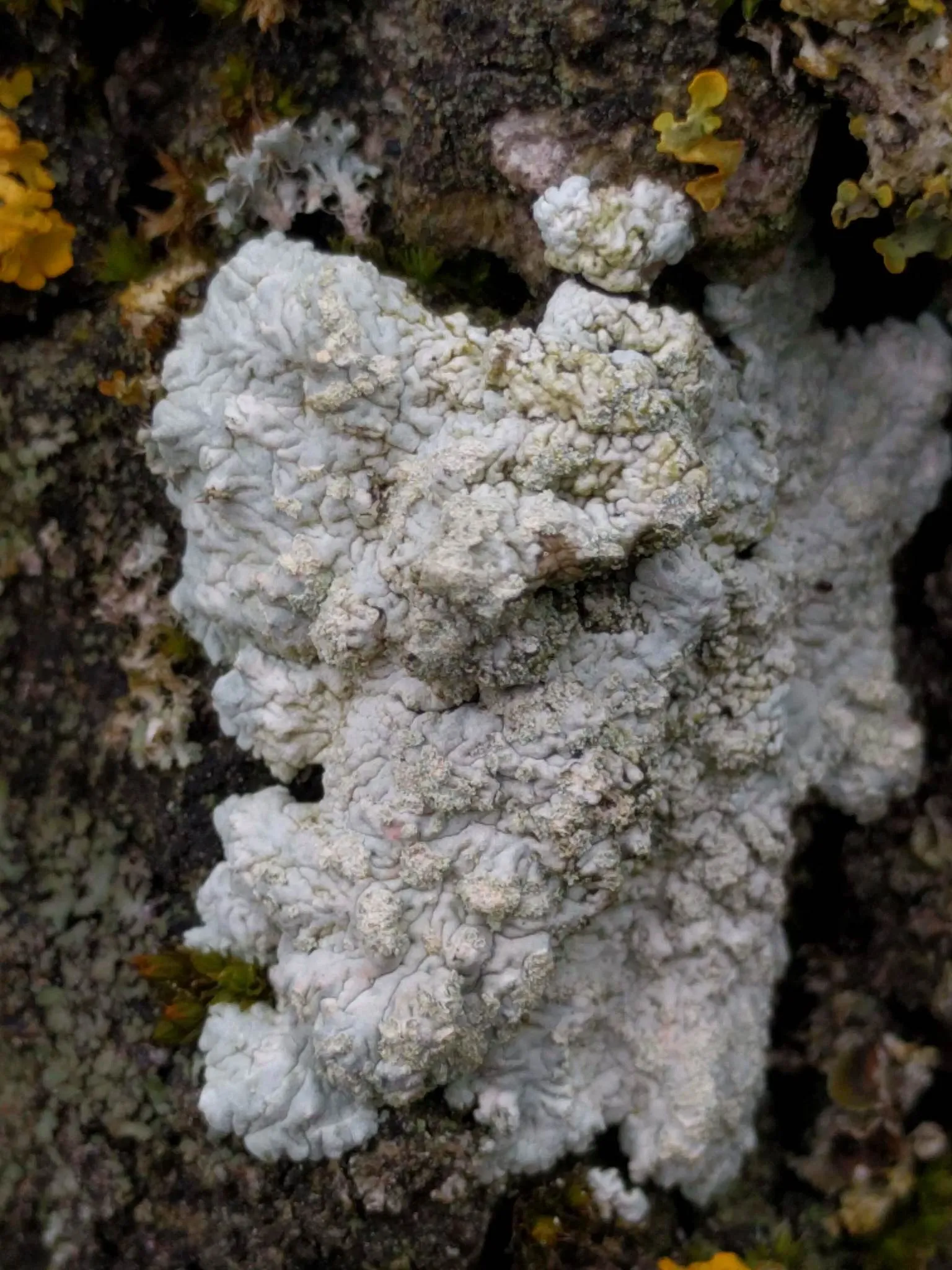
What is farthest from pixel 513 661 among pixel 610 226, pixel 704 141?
pixel 704 141

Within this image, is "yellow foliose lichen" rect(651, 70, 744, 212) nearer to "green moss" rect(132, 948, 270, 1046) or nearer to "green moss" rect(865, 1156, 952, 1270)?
"green moss" rect(132, 948, 270, 1046)

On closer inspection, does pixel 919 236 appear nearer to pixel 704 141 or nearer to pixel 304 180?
pixel 704 141

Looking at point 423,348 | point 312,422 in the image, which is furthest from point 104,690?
point 423,348

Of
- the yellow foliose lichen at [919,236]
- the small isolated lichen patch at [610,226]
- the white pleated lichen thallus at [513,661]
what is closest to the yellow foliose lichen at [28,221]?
the white pleated lichen thallus at [513,661]

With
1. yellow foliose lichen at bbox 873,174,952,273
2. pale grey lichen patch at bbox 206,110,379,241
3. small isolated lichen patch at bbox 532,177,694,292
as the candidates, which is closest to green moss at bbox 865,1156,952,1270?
yellow foliose lichen at bbox 873,174,952,273

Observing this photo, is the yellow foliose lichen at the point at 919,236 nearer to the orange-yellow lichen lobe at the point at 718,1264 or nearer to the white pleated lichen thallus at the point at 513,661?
the white pleated lichen thallus at the point at 513,661

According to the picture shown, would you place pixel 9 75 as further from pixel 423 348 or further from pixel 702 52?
pixel 702 52

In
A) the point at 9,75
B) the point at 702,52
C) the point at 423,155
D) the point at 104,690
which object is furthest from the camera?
the point at 104,690
